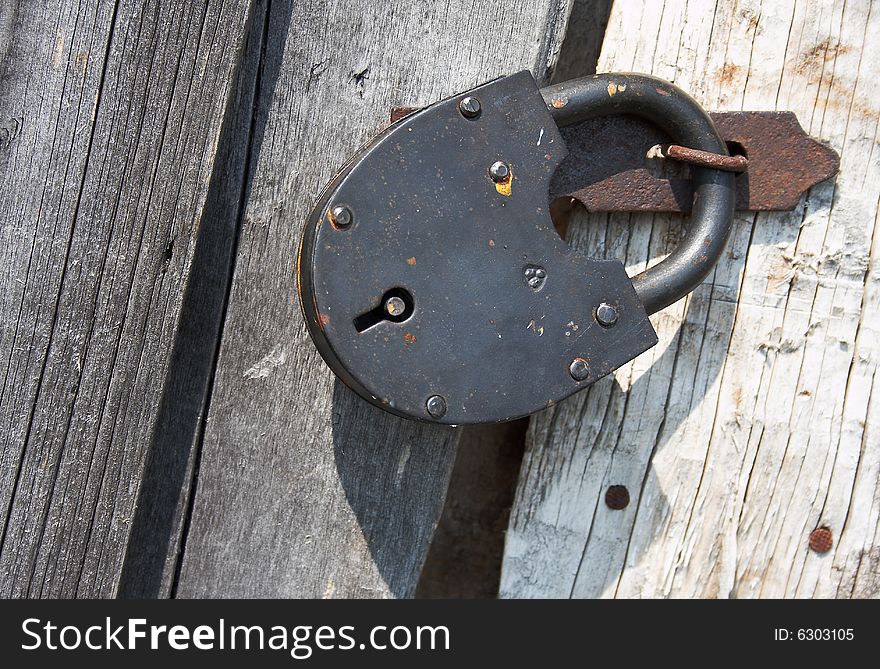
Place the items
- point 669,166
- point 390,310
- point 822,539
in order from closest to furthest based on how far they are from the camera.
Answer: point 390,310, point 669,166, point 822,539

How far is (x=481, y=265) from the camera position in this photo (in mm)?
825

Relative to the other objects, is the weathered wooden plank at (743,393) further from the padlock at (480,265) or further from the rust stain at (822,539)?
the padlock at (480,265)

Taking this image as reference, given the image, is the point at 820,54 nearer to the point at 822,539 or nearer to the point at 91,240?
the point at 822,539

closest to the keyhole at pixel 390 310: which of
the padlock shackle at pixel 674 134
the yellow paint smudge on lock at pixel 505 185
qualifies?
the yellow paint smudge on lock at pixel 505 185

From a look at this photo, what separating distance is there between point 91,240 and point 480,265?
507 mm

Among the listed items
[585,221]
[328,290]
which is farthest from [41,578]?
[585,221]

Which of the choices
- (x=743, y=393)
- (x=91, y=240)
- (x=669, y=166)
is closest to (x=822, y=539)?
(x=743, y=393)

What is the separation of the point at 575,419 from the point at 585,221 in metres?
0.30

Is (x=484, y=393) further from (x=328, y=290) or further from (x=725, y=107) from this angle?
(x=725, y=107)

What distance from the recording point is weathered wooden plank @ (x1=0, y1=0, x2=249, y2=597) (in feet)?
2.78

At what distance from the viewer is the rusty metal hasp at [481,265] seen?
2.62 ft

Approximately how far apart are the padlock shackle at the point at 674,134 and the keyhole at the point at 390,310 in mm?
295

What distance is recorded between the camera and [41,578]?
907 mm

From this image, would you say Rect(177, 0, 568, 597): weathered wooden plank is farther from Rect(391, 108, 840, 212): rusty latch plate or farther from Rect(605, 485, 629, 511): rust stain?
Rect(605, 485, 629, 511): rust stain
